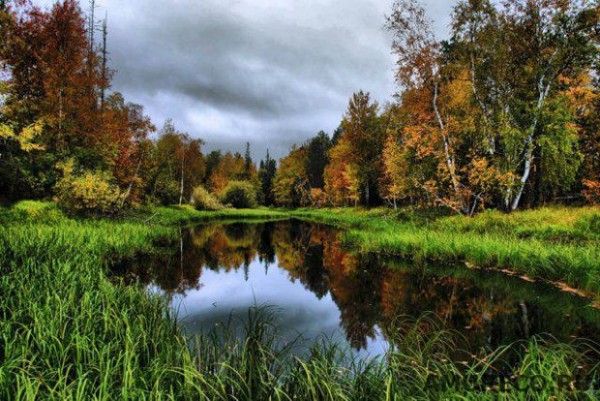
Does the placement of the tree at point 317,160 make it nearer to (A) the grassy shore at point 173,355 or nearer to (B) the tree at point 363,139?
(B) the tree at point 363,139

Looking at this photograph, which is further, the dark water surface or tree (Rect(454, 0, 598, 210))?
tree (Rect(454, 0, 598, 210))

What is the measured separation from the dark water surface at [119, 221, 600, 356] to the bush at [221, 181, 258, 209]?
4542cm

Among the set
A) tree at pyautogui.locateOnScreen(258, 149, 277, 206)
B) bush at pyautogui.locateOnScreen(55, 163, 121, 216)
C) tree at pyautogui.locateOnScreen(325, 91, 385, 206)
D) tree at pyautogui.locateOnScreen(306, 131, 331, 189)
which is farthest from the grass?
tree at pyautogui.locateOnScreen(258, 149, 277, 206)

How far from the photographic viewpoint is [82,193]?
18078mm

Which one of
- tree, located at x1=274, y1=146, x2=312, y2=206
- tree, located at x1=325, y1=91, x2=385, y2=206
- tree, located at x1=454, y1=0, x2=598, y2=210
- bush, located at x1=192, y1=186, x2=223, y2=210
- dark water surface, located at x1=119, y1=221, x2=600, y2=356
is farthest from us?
tree, located at x1=274, y1=146, x2=312, y2=206

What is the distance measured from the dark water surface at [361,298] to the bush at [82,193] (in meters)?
6.00

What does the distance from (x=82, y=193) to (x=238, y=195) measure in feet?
143

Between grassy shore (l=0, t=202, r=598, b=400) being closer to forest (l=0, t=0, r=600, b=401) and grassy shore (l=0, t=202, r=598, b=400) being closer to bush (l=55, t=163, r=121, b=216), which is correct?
forest (l=0, t=0, r=600, b=401)

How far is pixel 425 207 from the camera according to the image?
87.8ft

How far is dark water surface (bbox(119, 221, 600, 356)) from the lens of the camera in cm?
668

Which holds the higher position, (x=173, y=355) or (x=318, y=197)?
(x=318, y=197)

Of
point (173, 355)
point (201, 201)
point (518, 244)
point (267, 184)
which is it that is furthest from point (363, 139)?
point (267, 184)

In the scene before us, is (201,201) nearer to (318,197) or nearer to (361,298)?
(318,197)

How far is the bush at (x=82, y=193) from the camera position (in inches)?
711
